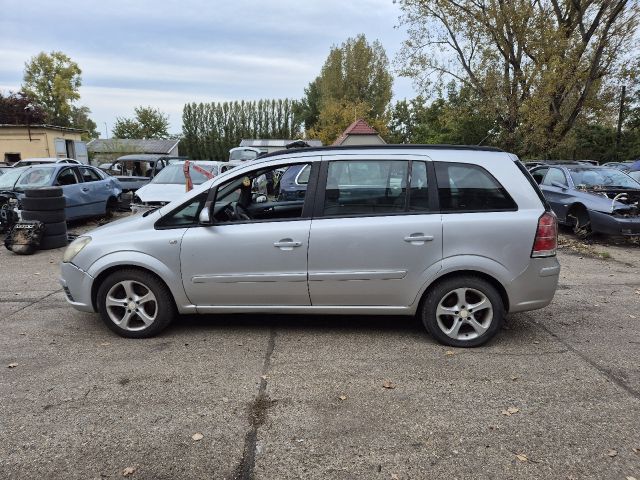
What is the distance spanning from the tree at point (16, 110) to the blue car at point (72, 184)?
4046cm

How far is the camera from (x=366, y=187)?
14.2 feet

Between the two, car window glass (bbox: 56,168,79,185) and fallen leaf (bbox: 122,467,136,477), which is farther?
car window glass (bbox: 56,168,79,185)

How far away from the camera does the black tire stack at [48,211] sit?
8.98 meters

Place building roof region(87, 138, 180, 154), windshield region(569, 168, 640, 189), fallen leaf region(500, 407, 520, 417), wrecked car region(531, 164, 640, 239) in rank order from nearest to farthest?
fallen leaf region(500, 407, 520, 417), wrecked car region(531, 164, 640, 239), windshield region(569, 168, 640, 189), building roof region(87, 138, 180, 154)

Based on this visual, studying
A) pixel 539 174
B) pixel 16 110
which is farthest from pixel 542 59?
pixel 16 110

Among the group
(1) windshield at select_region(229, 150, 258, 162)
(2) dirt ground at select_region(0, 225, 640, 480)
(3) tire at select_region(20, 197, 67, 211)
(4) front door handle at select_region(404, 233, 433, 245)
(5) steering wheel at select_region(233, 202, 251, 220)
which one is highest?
(1) windshield at select_region(229, 150, 258, 162)

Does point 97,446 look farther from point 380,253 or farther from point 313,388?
point 380,253

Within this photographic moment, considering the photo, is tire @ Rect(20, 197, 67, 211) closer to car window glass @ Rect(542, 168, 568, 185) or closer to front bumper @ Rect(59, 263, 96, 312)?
front bumper @ Rect(59, 263, 96, 312)

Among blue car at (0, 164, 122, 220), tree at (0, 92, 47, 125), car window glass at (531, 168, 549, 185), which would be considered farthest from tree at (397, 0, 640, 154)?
tree at (0, 92, 47, 125)

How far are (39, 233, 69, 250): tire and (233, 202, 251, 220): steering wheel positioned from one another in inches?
239

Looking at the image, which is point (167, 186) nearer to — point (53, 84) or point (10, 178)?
point (10, 178)

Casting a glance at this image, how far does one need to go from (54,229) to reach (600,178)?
11473 millimetres

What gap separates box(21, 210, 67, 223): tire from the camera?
9062 millimetres

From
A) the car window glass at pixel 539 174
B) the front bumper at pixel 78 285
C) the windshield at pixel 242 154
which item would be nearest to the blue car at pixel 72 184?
the front bumper at pixel 78 285
